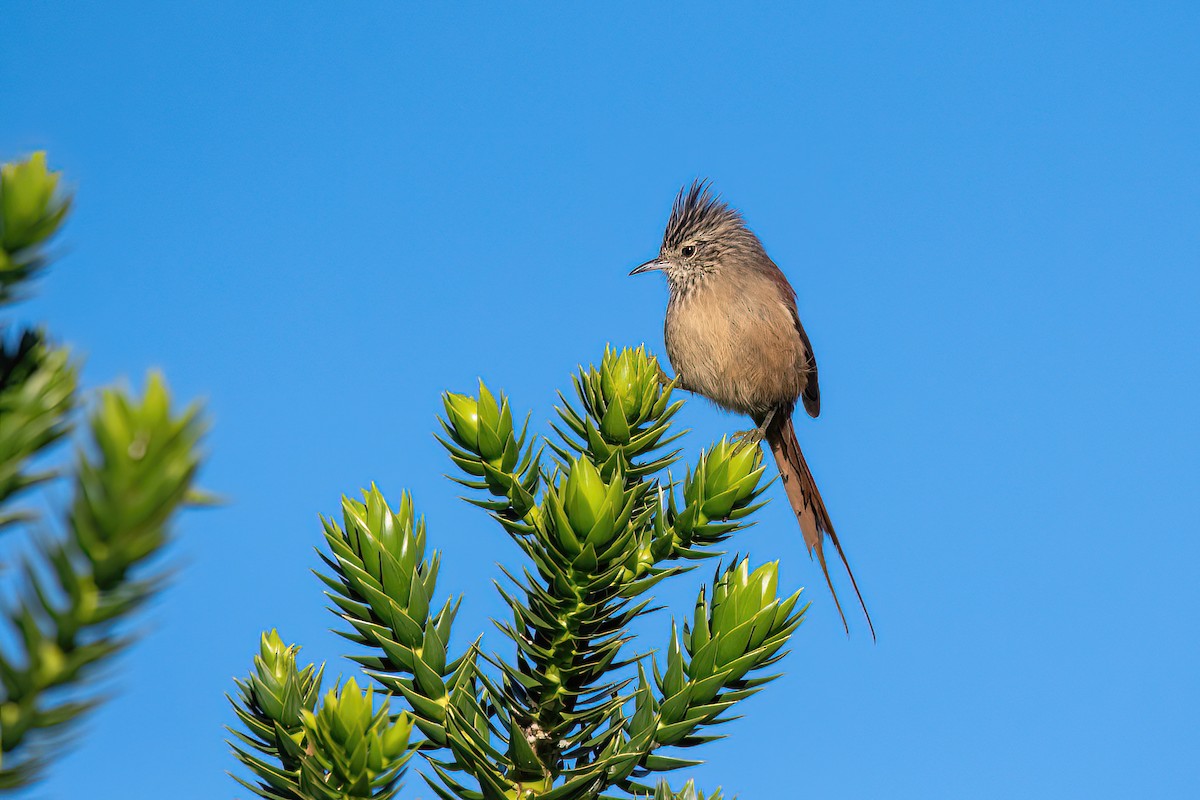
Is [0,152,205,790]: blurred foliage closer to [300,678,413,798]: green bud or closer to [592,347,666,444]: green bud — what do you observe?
[300,678,413,798]: green bud

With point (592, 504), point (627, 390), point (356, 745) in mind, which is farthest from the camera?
point (627, 390)

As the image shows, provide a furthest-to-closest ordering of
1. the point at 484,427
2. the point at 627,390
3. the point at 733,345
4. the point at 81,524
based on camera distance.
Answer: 1. the point at 733,345
2. the point at 627,390
3. the point at 484,427
4. the point at 81,524

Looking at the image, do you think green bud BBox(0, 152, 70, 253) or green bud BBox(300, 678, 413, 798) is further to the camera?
green bud BBox(300, 678, 413, 798)

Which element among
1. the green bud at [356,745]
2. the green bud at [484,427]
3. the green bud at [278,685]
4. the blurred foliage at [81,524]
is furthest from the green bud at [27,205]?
the green bud at [484,427]

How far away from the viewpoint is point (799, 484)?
6570 millimetres

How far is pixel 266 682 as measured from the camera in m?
1.53

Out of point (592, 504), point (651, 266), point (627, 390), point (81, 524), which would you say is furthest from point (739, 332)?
point (81, 524)

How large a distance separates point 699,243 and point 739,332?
3.01ft

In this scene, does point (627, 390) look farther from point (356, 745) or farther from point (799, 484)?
point (799, 484)

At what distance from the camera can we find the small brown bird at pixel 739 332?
6.15 metres

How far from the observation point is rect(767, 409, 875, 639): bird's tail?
18.8 ft

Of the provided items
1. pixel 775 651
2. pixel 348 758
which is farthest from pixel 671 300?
pixel 348 758

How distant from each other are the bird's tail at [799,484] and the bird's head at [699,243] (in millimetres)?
1157

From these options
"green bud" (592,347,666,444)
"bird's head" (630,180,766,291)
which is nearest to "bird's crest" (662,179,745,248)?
"bird's head" (630,180,766,291)
